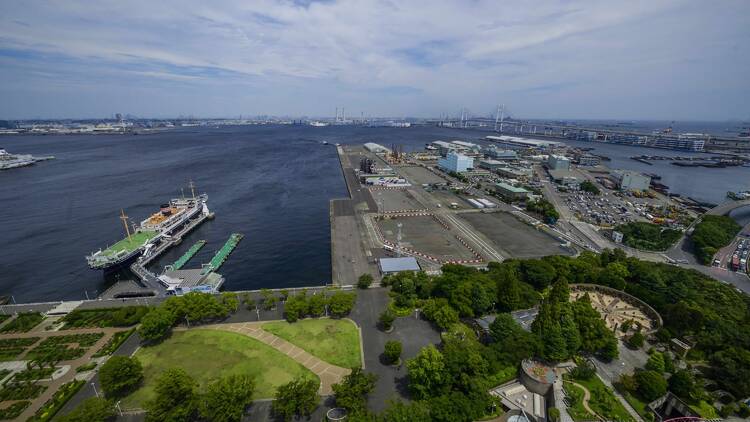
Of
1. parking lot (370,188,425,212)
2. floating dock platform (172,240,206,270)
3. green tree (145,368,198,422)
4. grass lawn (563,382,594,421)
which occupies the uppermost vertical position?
parking lot (370,188,425,212)

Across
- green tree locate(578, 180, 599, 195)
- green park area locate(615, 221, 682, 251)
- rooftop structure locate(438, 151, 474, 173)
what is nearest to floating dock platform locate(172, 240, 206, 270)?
green park area locate(615, 221, 682, 251)

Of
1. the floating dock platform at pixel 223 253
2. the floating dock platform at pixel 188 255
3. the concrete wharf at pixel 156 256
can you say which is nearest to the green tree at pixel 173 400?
the concrete wharf at pixel 156 256

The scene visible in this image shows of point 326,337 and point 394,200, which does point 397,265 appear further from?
point 394,200

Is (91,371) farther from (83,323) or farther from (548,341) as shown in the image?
(548,341)

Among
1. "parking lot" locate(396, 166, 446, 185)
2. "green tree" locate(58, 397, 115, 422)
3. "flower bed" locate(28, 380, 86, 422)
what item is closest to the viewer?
"green tree" locate(58, 397, 115, 422)

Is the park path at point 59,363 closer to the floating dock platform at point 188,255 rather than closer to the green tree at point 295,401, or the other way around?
the floating dock platform at point 188,255

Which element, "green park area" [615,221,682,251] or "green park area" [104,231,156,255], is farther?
"green park area" [615,221,682,251]

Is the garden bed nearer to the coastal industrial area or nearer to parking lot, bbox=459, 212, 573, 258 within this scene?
the coastal industrial area
